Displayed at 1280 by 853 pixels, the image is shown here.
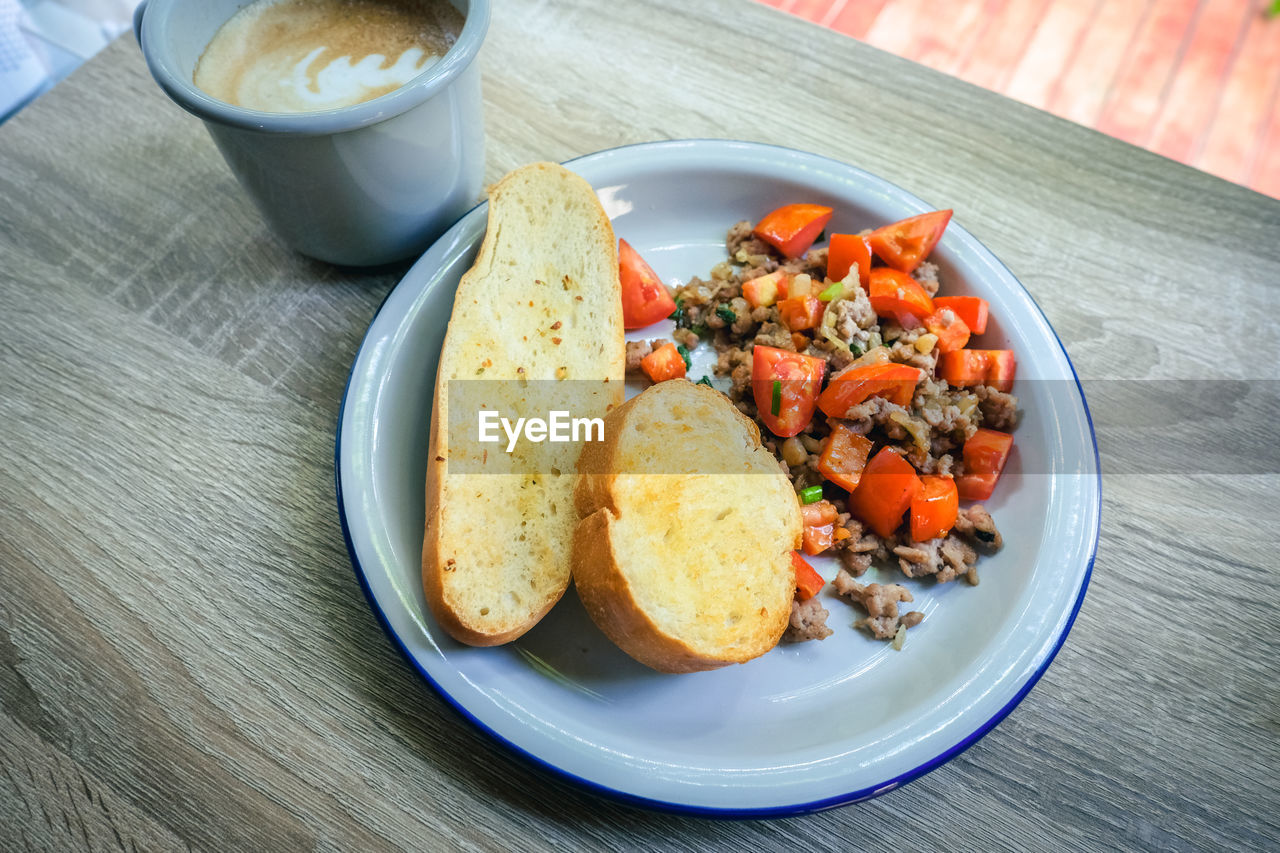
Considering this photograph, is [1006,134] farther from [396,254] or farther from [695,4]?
[396,254]

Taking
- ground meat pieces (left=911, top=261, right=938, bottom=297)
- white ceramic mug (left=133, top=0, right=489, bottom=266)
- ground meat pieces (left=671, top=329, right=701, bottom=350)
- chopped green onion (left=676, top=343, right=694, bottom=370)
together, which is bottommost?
chopped green onion (left=676, top=343, right=694, bottom=370)

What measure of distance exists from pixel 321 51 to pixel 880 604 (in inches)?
68.3

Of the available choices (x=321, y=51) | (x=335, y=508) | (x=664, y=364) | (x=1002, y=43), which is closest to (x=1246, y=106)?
(x=1002, y=43)

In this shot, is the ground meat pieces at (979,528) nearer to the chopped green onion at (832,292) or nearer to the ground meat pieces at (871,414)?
the ground meat pieces at (871,414)

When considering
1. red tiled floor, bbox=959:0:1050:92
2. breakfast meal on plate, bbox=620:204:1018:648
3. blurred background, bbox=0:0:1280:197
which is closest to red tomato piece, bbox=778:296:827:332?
breakfast meal on plate, bbox=620:204:1018:648

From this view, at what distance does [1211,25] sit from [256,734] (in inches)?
199

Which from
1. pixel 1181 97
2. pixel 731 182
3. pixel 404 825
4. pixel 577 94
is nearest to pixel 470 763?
pixel 404 825

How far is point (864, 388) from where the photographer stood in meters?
1.80

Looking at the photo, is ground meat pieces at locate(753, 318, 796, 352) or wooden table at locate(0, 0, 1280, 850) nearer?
wooden table at locate(0, 0, 1280, 850)

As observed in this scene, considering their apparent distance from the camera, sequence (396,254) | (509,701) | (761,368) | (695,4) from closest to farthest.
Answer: (509,701)
(761,368)
(396,254)
(695,4)

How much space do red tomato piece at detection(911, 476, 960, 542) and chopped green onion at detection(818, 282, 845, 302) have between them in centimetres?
48

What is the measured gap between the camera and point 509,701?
5.01 ft

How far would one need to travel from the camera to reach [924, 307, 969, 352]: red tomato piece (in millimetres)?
1936

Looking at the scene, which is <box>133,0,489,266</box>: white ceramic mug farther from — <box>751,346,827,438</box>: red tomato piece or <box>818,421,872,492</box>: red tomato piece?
<box>818,421,872,492</box>: red tomato piece
